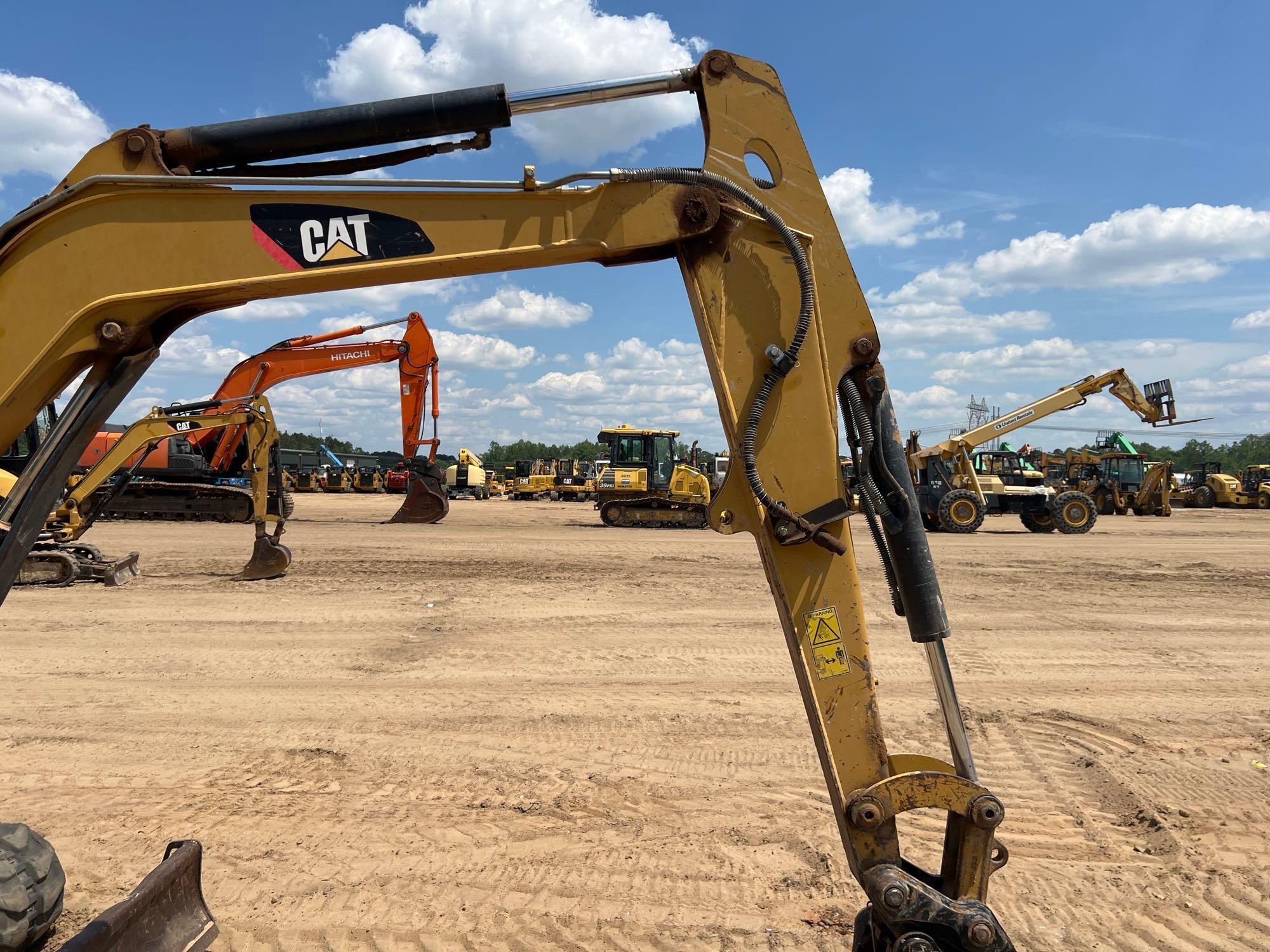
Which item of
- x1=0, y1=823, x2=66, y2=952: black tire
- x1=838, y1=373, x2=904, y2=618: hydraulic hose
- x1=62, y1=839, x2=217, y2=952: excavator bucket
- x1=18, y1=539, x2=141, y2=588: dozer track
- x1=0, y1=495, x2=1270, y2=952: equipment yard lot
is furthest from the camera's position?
x1=18, y1=539, x2=141, y2=588: dozer track

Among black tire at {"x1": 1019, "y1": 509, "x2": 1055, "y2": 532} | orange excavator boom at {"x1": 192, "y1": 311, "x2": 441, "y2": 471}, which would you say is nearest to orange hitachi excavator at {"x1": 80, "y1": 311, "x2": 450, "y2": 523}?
orange excavator boom at {"x1": 192, "y1": 311, "x2": 441, "y2": 471}

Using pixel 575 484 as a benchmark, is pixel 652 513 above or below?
below

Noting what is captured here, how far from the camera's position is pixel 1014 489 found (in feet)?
82.0

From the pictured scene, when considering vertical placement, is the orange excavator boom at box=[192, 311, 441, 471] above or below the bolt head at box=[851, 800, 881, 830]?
above

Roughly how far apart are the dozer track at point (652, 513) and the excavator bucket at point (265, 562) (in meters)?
11.8

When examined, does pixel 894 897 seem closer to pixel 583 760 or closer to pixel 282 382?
pixel 583 760

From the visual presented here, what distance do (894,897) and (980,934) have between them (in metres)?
0.29

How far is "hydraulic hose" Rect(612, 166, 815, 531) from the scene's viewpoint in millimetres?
2809

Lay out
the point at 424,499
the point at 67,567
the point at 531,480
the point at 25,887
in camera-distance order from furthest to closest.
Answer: the point at 531,480 < the point at 424,499 < the point at 67,567 < the point at 25,887

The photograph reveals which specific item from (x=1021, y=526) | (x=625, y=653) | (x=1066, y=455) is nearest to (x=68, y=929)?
(x=625, y=653)

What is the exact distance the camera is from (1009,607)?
36.3 feet

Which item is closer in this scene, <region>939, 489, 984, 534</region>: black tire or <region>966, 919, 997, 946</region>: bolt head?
<region>966, 919, 997, 946</region>: bolt head

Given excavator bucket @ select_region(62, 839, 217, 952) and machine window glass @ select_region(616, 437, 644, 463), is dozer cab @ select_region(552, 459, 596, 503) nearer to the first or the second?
machine window glass @ select_region(616, 437, 644, 463)

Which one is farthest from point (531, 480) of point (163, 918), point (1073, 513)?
point (163, 918)
